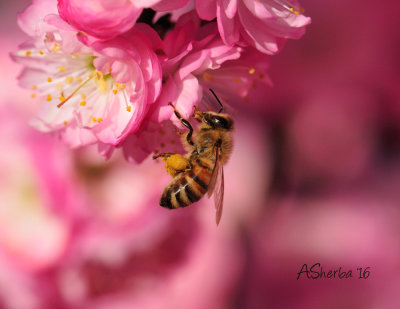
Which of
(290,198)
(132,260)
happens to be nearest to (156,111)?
(132,260)

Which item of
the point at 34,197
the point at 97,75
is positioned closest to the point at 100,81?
the point at 97,75

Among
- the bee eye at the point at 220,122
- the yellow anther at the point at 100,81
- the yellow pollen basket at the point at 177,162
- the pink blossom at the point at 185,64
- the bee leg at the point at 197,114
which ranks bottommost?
the yellow pollen basket at the point at 177,162

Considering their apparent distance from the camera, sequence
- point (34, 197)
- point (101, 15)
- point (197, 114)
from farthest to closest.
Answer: point (34, 197)
point (197, 114)
point (101, 15)

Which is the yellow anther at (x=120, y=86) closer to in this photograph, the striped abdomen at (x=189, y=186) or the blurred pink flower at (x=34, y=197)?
the striped abdomen at (x=189, y=186)

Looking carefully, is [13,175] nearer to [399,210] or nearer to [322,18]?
[322,18]

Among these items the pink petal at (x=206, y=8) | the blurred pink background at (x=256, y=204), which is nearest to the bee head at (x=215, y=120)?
the pink petal at (x=206, y=8)

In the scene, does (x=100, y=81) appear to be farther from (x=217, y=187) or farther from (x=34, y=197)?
(x=34, y=197)
